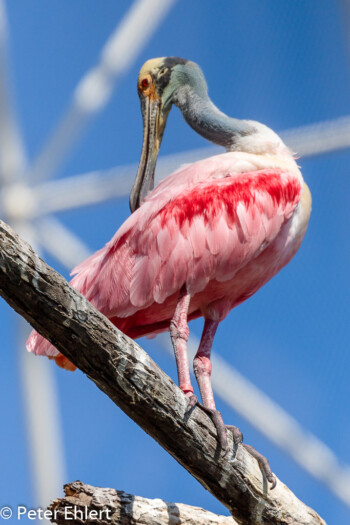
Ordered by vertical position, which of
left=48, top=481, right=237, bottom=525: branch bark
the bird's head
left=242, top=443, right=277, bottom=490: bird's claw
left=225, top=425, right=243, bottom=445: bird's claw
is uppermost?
the bird's head

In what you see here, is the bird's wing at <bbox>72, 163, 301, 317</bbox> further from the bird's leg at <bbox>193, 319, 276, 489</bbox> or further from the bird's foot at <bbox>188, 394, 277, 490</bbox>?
the bird's foot at <bbox>188, 394, 277, 490</bbox>

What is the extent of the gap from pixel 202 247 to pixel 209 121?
1.06 meters

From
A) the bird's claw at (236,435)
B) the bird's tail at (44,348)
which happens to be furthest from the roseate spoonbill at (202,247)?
the bird's claw at (236,435)

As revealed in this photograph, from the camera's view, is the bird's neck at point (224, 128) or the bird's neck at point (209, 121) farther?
the bird's neck at point (209, 121)

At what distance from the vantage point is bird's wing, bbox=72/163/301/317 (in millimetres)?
5160

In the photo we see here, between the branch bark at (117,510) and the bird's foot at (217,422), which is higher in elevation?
the bird's foot at (217,422)

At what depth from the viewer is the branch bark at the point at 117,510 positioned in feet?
13.5

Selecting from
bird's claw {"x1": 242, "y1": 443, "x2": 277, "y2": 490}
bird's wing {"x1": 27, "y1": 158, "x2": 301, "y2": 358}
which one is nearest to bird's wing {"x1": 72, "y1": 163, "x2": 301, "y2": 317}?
bird's wing {"x1": 27, "y1": 158, "x2": 301, "y2": 358}

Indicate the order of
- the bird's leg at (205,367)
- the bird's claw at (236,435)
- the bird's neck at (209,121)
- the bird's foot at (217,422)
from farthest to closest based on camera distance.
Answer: the bird's neck at (209,121) < the bird's leg at (205,367) < the bird's claw at (236,435) < the bird's foot at (217,422)

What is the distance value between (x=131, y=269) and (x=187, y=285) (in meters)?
0.31

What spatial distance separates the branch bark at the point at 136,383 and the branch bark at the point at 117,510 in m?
0.32

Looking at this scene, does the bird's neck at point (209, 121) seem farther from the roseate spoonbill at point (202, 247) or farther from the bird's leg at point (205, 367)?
the bird's leg at point (205, 367)

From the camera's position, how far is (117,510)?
168 inches

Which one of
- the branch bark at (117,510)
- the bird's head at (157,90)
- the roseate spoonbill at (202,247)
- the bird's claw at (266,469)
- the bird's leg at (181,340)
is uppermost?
the bird's head at (157,90)
